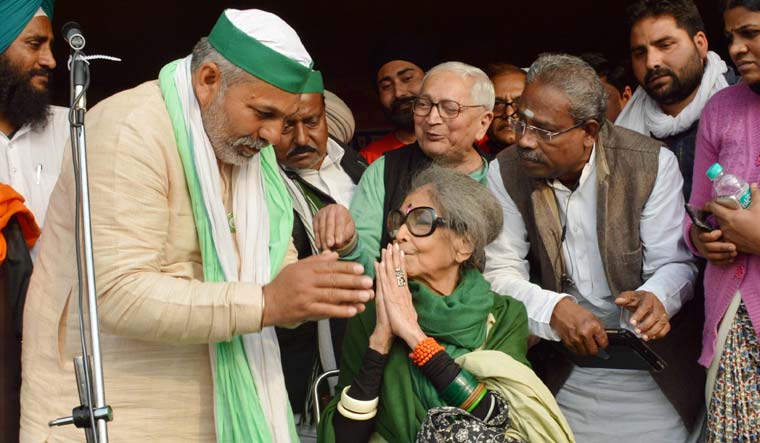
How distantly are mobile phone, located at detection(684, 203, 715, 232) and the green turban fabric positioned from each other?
280 cm

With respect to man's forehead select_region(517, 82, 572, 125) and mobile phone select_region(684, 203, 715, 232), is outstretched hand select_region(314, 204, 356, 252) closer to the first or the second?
man's forehead select_region(517, 82, 572, 125)

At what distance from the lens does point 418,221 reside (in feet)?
11.0

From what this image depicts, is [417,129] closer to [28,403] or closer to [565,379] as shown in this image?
[565,379]

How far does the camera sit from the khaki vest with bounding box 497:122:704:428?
3648 mm

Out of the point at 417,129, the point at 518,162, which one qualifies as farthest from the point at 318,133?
the point at 518,162

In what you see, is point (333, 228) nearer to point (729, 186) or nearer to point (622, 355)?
point (622, 355)

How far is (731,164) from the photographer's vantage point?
11.4ft

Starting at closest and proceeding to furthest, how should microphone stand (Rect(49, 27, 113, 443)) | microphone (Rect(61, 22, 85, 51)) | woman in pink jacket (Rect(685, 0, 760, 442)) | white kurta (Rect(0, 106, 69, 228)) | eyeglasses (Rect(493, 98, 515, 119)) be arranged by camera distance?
microphone stand (Rect(49, 27, 113, 443)) < microphone (Rect(61, 22, 85, 51)) < woman in pink jacket (Rect(685, 0, 760, 442)) < white kurta (Rect(0, 106, 69, 228)) < eyeglasses (Rect(493, 98, 515, 119))

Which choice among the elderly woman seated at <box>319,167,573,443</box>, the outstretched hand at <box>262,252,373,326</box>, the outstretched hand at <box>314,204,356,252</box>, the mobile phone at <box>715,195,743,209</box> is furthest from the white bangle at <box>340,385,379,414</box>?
the mobile phone at <box>715,195,743,209</box>

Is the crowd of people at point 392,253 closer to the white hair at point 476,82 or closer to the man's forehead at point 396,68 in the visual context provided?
the white hair at point 476,82

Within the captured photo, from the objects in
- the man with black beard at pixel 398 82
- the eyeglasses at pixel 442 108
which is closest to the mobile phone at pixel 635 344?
the eyeglasses at pixel 442 108

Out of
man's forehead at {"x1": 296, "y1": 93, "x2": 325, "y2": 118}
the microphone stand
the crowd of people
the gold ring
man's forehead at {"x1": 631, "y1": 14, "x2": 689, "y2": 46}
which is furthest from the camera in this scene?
man's forehead at {"x1": 631, "y1": 14, "x2": 689, "y2": 46}

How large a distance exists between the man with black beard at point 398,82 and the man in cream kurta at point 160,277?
220 cm

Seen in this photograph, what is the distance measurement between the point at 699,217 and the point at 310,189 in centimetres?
165
